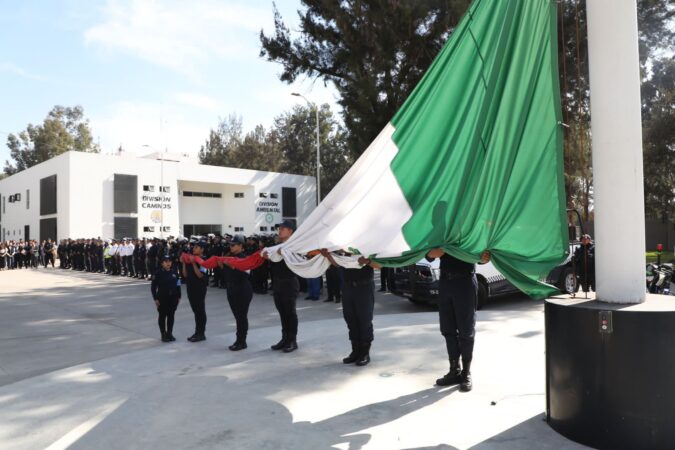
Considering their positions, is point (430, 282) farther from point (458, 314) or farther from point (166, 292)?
point (458, 314)

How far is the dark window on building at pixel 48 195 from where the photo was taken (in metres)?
36.4

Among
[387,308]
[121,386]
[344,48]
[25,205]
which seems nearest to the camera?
[121,386]

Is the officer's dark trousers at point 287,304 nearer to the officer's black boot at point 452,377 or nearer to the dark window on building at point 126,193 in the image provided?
the officer's black boot at point 452,377

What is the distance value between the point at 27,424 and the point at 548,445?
4.62 meters

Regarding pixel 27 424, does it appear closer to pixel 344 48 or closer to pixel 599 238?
pixel 599 238

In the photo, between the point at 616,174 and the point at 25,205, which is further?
the point at 25,205

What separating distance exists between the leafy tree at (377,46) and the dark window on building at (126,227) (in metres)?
24.9

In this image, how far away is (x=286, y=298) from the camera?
294 inches

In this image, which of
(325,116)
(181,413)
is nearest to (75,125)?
(325,116)

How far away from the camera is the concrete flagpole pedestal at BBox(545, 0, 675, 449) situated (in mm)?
3412

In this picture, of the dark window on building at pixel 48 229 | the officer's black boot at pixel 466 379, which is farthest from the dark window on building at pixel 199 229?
the officer's black boot at pixel 466 379

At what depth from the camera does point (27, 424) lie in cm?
472

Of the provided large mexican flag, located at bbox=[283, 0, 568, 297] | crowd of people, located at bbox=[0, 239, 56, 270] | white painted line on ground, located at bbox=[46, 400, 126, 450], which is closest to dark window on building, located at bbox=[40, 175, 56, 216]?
crowd of people, located at bbox=[0, 239, 56, 270]

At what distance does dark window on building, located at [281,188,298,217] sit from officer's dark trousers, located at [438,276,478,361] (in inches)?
1624
